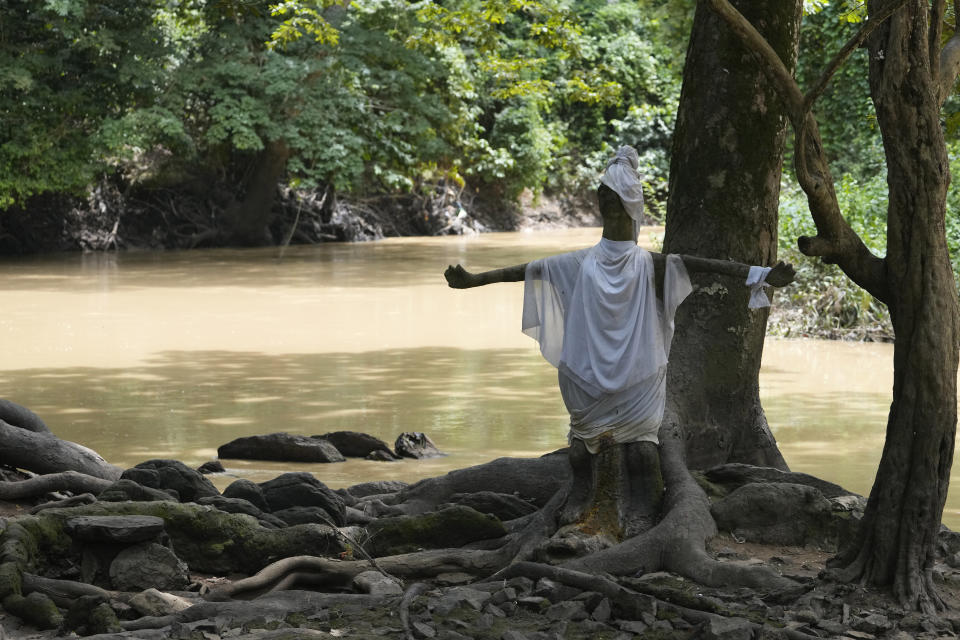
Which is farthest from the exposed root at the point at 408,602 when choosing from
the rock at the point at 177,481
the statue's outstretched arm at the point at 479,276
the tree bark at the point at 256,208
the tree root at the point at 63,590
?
the tree bark at the point at 256,208

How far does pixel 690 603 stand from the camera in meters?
5.27

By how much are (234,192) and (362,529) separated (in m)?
29.8

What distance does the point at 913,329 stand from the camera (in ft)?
18.4

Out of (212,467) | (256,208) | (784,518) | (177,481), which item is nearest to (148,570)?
(177,481)

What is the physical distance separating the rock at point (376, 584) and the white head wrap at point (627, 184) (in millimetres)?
2210

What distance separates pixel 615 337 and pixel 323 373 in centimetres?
908

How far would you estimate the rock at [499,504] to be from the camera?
732cm

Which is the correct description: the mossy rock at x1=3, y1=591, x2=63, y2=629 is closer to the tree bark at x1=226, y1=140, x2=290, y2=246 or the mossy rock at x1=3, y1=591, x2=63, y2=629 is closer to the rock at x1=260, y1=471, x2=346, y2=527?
the rock at x1=260, y1=471, x2=346, y2=527

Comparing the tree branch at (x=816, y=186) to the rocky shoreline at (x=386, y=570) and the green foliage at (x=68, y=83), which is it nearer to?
the rocky shoreline at (x=386, y=570)

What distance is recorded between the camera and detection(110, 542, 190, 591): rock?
18.9ft

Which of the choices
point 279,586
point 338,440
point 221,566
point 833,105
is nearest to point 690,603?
point 279,586

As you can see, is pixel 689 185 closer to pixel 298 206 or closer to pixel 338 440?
pixel 338 440

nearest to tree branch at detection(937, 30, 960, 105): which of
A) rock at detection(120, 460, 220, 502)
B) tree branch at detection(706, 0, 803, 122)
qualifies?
tree branch at detection(706, 0, 803, 122)

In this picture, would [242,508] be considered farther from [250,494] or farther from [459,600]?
[459,600]
